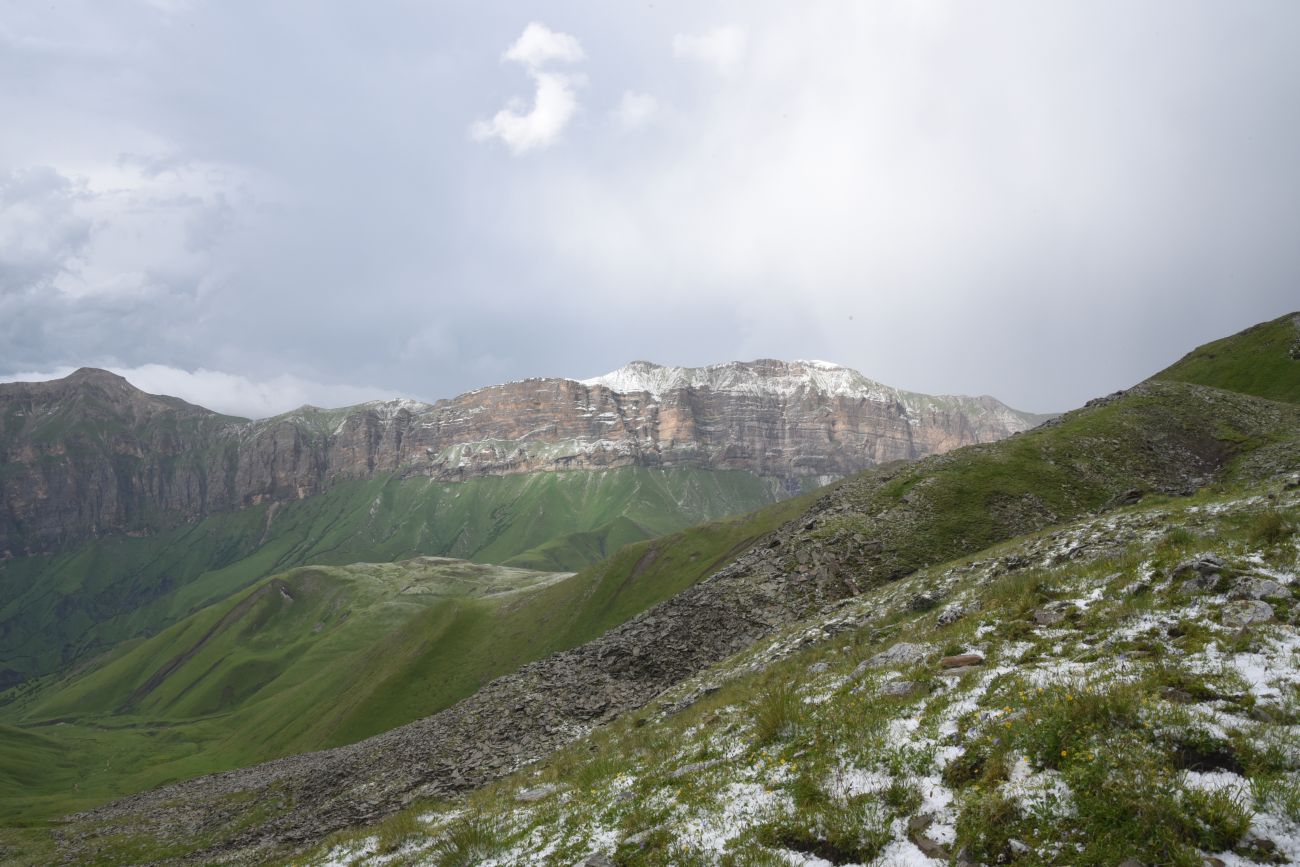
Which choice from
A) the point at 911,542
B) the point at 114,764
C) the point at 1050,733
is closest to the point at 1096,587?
the point at 1050,733

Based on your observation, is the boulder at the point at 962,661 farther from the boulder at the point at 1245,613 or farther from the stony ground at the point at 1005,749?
→ the boulder at the point at 1245,613

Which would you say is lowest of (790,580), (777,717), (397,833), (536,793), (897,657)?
(397,833)

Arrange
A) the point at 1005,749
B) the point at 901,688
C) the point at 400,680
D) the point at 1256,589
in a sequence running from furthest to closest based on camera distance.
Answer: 1. the point at 400,680
2. the point at 901,688
3. the point at 1256,589
4. the point at 1005,749

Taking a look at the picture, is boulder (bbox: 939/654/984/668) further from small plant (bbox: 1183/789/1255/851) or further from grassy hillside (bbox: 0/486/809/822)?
grassy hillside (bbox: 0/486/809/822)

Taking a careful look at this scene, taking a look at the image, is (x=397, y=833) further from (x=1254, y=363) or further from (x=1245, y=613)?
(x=1254, y=363)

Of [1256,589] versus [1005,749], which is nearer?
[1005,749]

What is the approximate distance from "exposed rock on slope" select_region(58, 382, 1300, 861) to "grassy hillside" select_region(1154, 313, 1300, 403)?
34192 millimetres

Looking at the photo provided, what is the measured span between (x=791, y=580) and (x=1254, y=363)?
92372 millimetres

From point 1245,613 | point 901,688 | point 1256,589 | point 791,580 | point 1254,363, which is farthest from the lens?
point 1254,363

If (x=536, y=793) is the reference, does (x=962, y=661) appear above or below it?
above

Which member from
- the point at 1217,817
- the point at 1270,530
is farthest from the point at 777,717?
the point at 1270,530

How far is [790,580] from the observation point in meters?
40.3

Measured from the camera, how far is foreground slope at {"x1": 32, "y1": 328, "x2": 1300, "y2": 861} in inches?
1415

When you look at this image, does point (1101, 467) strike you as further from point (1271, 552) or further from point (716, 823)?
point (716, 823)
